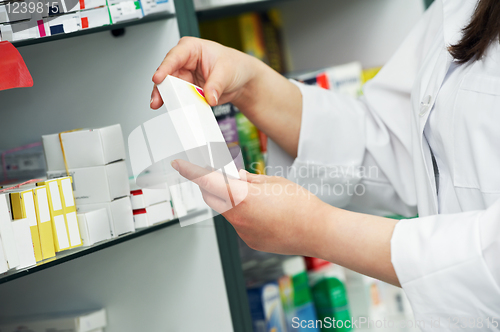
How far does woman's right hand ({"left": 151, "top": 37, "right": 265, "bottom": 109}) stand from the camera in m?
0.67

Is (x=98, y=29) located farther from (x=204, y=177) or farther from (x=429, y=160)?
(x=429, y=160)

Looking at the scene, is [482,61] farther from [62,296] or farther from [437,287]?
[62,296]

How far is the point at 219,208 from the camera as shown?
60 cm

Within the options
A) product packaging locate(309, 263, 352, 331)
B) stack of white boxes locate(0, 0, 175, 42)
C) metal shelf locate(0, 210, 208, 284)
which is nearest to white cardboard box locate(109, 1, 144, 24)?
stack of white boxes locate(0, 0, 175, 42)

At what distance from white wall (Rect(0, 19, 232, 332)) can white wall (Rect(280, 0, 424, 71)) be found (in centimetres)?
79

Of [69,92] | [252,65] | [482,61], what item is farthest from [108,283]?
[482,61]

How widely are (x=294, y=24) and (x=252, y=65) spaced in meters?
0.77

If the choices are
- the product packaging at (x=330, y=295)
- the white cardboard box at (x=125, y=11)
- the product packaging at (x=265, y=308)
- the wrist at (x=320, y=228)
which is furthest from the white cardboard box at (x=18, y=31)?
the product packaging at (x=330, y=295)

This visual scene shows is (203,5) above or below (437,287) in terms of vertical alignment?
above

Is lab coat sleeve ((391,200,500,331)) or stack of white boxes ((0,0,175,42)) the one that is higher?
stack of white boxes ((0,0,175,42))

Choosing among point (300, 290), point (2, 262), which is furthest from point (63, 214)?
point (300, 290)

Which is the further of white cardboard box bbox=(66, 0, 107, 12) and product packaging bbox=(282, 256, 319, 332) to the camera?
product packaging bbox=(282, 256, 319, 332)

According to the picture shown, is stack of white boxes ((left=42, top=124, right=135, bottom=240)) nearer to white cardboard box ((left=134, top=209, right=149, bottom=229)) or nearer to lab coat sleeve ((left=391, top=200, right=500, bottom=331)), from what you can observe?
white cardboard box ((left=134, top=209, right=149, bottom=229))

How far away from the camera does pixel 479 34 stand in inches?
27.5
